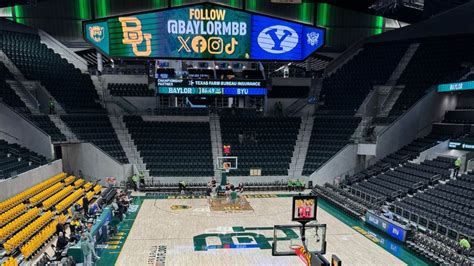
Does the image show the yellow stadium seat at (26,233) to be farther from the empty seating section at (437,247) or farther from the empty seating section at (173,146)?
the empty seating section at (437,247)

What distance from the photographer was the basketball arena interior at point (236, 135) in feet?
47.1

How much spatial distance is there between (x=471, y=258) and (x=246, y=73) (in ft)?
60.0

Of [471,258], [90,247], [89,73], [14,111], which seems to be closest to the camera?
[90,247]

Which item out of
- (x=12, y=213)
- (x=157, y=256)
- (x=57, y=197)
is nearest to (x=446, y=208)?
(x=157, y=256)

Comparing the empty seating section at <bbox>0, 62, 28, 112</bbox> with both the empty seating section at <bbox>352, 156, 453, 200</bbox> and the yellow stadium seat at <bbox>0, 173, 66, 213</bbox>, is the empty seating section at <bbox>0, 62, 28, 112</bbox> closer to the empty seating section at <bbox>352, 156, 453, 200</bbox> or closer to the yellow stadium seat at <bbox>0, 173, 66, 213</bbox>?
the yellow stadium seat at <bbox>0, 173, 66, 213</bbox>

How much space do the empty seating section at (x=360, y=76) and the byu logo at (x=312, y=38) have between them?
10604 mm

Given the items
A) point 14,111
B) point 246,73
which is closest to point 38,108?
point 14,111

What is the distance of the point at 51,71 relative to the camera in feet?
92.7

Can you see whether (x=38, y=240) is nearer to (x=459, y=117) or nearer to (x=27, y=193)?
(x=27, y=193)

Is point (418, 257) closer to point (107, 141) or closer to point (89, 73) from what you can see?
point (107, 141)

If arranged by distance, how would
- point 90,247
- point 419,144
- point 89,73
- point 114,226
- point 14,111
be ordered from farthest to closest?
1. point 89,73
2. point 419,144
3. point 14,111
4. point 114,226
5. point 90,247

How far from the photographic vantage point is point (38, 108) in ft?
82.2

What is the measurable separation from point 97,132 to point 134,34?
34.3ft

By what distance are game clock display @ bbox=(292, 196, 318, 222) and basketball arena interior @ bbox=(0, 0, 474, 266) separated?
0.04 meters
